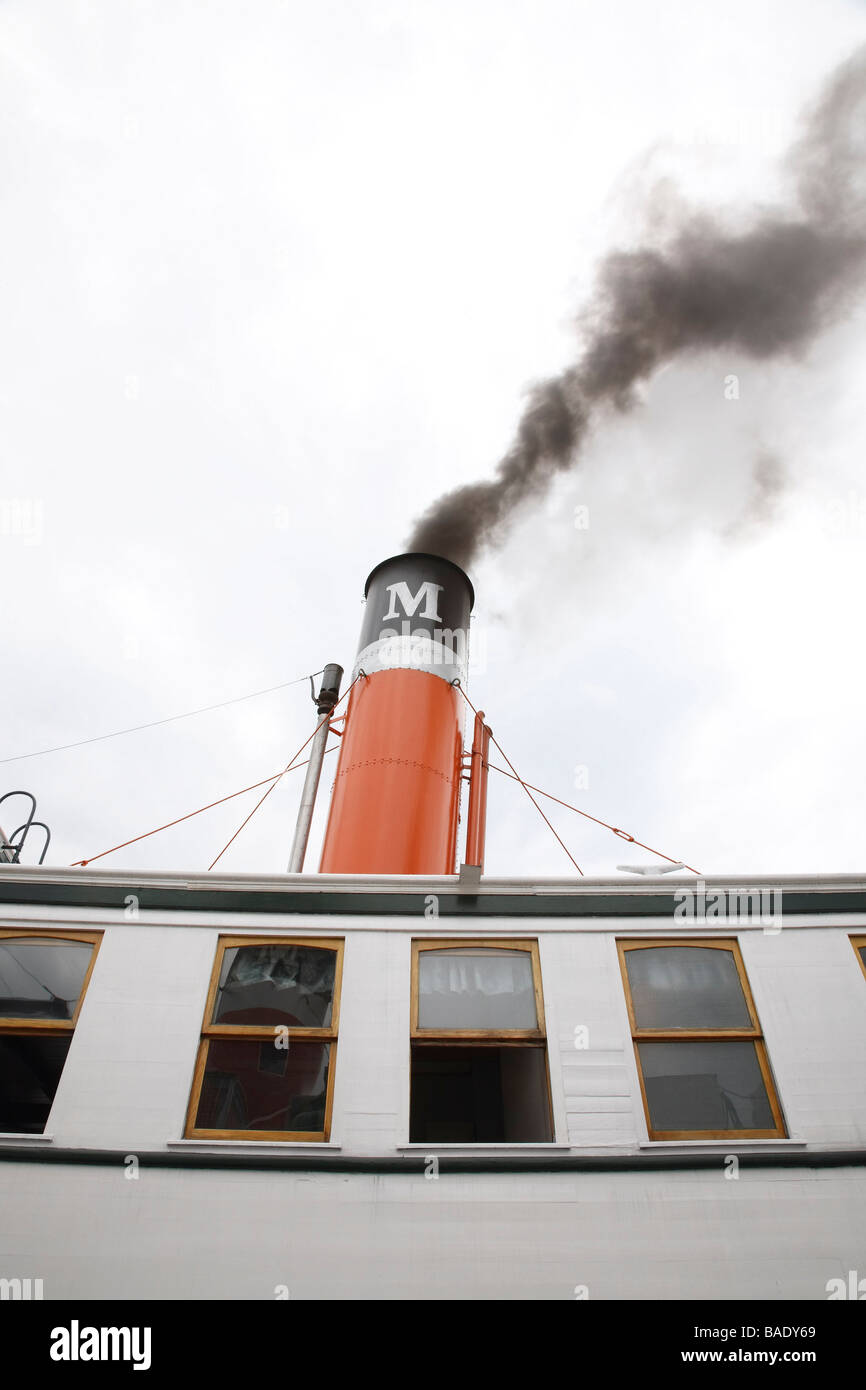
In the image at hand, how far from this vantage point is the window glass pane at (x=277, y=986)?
5.11 meters

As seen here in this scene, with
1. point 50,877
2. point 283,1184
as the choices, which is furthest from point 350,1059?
point 50,877

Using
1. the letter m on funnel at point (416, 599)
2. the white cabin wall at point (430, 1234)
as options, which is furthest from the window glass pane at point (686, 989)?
the letter m on funnel at point (416, 599)

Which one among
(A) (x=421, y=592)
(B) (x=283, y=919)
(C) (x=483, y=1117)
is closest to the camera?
(B) (x=283, y=919)

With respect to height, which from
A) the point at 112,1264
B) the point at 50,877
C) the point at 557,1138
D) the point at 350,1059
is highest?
the point at 50,877

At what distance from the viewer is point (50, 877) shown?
5.53 meters

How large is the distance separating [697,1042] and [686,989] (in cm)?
32

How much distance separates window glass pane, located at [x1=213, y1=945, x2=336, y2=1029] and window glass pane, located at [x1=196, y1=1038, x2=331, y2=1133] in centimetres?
15

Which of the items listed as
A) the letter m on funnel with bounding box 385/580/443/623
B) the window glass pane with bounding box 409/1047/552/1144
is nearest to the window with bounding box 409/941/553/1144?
the window glass pane with bounding box 409/1047/552/1144

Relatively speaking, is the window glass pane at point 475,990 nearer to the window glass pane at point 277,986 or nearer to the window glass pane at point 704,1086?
the window glass pane at point 277,986

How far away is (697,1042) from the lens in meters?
5.04

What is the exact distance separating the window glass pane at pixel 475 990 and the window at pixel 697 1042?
67 cm

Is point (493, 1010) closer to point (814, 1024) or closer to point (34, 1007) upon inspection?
point (814, 1024)
